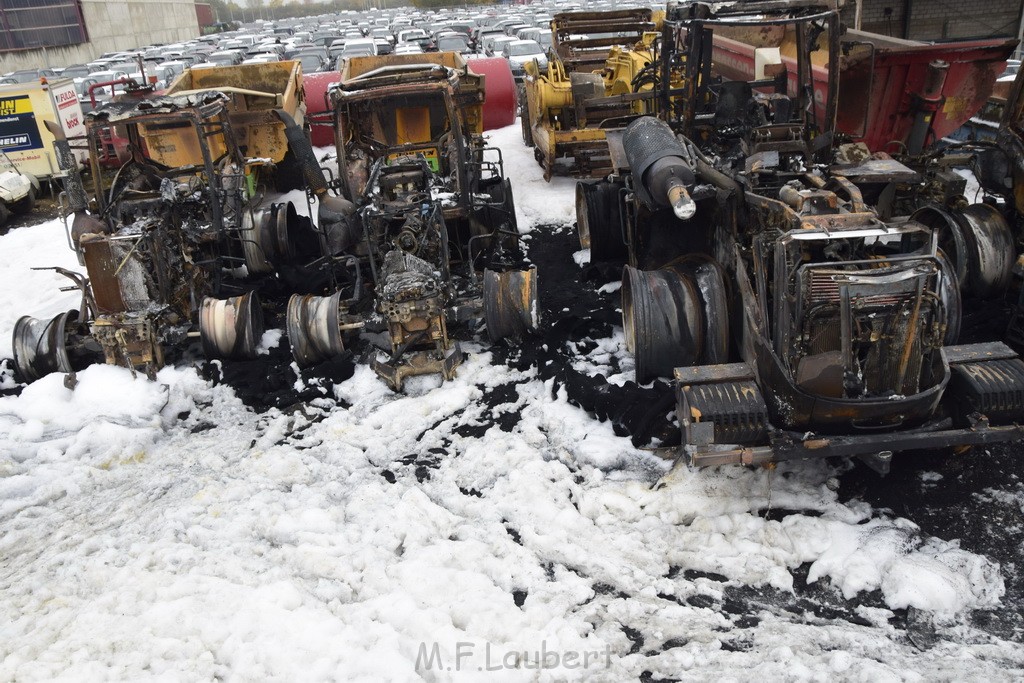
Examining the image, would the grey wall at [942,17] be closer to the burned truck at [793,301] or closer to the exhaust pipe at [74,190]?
the burned truck at [793,301]

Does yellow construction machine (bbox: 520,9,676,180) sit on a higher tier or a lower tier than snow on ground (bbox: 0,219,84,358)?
higher

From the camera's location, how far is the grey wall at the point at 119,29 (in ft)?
99.6

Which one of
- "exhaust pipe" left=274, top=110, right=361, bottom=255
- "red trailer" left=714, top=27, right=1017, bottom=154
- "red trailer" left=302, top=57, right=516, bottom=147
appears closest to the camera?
"exhaust pipe" left=274, top=110, right=361, bottom=255

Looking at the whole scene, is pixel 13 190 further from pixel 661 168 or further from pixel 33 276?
pixel 661 168

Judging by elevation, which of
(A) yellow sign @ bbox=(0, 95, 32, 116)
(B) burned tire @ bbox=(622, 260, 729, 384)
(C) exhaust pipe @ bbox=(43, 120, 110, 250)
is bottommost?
(B) burned tire @ bbox=(622, 260, 729, 384)

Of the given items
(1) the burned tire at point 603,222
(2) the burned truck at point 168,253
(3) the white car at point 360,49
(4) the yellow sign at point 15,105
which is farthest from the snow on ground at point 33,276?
(3) the white car at point 360,49

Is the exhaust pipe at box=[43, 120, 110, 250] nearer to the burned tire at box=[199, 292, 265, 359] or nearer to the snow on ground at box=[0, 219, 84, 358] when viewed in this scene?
the snow on ground at box=[0, 219, 84, 358]

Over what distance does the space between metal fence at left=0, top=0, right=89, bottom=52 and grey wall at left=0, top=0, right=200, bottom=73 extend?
358mm

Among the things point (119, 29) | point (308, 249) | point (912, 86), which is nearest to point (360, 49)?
point (308, 249)

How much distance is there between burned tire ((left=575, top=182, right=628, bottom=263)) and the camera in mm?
7332

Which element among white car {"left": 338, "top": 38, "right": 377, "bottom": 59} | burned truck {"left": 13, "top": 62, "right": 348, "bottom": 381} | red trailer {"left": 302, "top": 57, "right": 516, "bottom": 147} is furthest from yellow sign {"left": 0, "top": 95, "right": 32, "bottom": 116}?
white car {"left": 338, "top": 38, "right": 377, "bottom": 59}

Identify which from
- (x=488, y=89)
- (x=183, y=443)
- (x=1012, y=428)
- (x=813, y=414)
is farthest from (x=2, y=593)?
(x=488, y=89)

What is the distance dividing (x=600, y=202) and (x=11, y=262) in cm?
734

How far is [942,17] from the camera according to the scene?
11.9m
